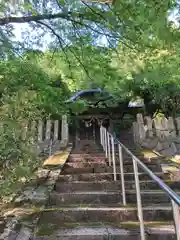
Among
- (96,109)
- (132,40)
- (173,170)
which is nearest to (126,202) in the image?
(173,170)

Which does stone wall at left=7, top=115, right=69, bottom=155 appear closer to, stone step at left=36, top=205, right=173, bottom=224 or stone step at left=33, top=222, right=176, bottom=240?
stone step at left=36, top=205, right=173, bottom=224

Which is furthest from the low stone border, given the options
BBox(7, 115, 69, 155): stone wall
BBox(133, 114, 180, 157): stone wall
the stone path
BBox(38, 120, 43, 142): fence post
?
BBox(38, 120, 43, 142): fence post

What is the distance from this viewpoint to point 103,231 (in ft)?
8.01

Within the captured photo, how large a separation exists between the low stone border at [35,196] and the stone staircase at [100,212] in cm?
9

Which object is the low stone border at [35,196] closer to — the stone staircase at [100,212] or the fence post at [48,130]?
the stone staircase at [100,212]

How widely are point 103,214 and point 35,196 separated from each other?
0.94 m

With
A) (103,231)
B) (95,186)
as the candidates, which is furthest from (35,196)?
(103,231)

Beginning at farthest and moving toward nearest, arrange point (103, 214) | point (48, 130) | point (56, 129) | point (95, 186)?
point (56, 129)
point (48, 130)
point (95, 186)
point (103, 214)

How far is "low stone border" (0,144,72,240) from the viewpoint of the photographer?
2.28 metres

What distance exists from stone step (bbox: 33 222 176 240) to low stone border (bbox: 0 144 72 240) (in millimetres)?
143

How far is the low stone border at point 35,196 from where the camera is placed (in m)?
2.28

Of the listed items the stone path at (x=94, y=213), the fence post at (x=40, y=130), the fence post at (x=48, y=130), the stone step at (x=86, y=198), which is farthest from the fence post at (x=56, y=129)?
the stone step at (x=86, y=198)

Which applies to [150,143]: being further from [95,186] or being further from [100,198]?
[100,198]

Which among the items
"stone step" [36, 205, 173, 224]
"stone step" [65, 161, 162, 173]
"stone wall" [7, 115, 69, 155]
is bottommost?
"stone step" [36, 205, 173, 224]
